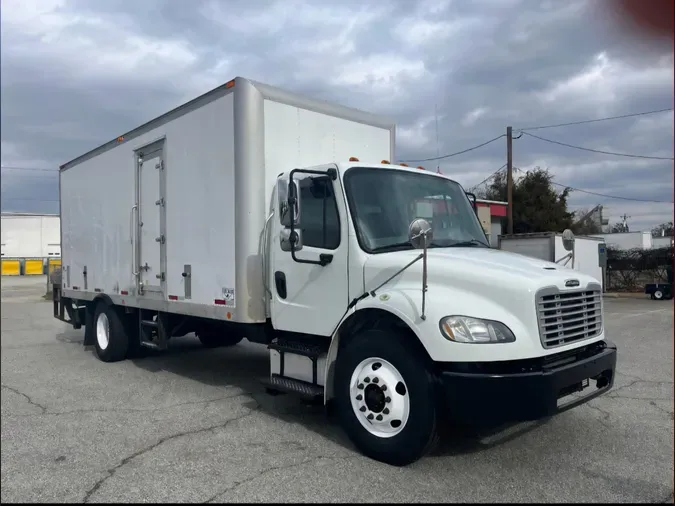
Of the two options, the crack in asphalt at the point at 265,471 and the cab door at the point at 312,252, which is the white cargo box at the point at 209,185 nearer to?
the cab door at the point at 312,252

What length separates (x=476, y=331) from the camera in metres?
4.24

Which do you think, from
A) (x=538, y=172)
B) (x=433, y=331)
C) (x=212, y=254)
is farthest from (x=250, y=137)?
(x=538, y=172)

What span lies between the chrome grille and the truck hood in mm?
91

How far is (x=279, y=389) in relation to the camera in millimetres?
5793

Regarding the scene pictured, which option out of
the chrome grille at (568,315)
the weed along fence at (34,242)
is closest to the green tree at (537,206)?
the weed along fence at (34,242)

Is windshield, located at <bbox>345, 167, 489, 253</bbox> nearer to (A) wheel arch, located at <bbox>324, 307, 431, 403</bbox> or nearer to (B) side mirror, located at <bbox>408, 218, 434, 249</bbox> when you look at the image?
(A) wheel arch, located at <bbox>324, 307, 431, 403</bbox>

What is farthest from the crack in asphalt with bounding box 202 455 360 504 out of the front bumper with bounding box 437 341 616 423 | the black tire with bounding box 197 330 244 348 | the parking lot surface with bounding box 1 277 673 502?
the black tire with bounding box 197 330 244 348

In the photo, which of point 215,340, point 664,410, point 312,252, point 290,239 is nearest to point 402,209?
point 312,252

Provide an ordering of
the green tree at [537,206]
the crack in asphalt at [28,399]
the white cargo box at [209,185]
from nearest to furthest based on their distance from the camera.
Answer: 1. the white cargo box at [209,185]
2. the crack in asphalt at [28,399]
3. the green tree at [537,206]

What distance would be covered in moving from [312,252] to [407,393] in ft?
5.60

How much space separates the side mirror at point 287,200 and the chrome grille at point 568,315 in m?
2.31

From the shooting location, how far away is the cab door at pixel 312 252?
5.37m

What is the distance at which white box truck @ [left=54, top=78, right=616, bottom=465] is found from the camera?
430 cm

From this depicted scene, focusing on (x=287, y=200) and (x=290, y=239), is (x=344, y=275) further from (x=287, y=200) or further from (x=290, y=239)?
(x=287, y=200)
